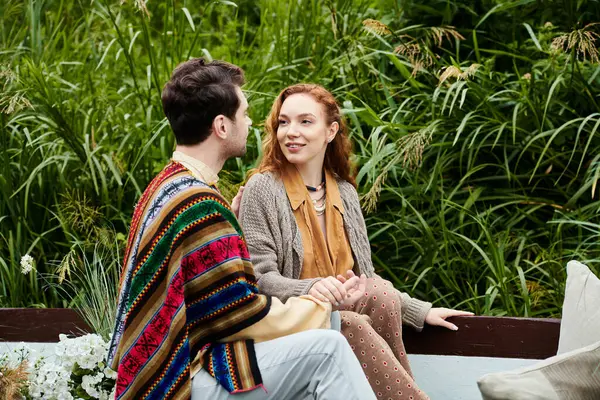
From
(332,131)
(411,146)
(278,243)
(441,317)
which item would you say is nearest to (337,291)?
(278,243)

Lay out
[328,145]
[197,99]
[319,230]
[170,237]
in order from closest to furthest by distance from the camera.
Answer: [170,237] < [197,99] < [319,230] < [328,145]

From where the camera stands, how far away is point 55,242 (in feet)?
14.2

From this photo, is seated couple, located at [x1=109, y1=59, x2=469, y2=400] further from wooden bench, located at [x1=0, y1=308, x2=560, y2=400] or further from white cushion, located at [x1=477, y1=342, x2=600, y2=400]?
white cushion, located at [x1=477, y1=342, x2=600, y2=400]

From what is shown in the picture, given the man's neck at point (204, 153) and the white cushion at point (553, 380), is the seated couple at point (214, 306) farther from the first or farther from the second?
the white cushion at point (553, 380)

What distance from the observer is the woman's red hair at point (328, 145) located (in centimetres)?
345

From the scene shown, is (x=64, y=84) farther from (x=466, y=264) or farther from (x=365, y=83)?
(x=466, y=264)

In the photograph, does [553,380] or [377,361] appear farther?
[377,361]

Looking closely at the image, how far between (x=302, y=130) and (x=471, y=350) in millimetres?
1035

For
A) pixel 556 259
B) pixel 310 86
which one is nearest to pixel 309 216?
pixel 310 86

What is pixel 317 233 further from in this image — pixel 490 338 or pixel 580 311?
pixel 580 311

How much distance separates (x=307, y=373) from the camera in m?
2.58

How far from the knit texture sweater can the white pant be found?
1.55ft

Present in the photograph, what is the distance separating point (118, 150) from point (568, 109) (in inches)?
85.3

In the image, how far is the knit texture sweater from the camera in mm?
3137
